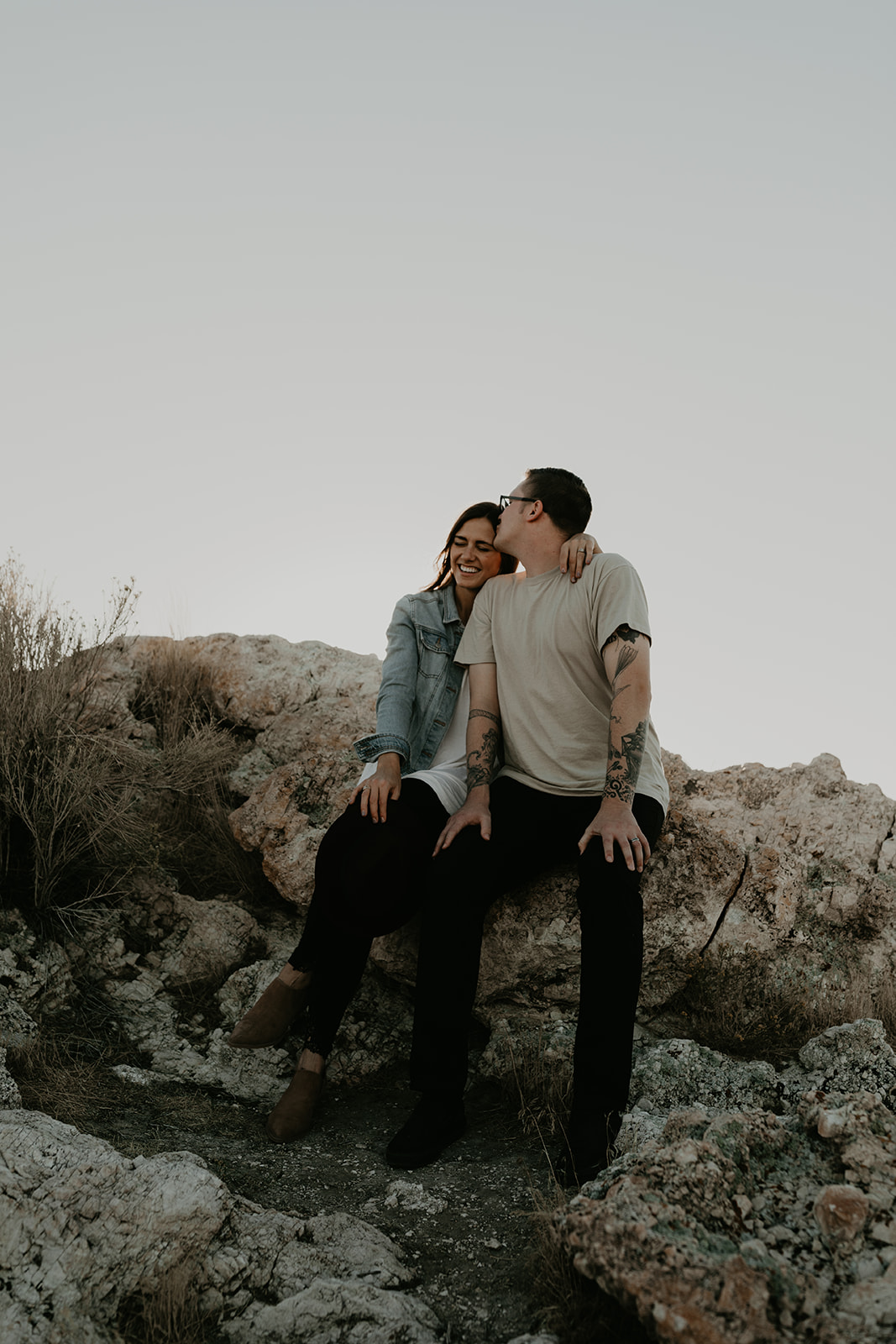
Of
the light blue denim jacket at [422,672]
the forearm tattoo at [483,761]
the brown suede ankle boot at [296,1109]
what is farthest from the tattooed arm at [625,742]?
the brown suede ankle boot at [296,1109]

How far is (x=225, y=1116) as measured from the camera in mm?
3191

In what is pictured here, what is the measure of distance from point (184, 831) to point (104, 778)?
848mm

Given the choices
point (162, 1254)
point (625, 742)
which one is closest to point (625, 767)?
point (625, 742)

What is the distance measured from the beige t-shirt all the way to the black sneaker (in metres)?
1.19

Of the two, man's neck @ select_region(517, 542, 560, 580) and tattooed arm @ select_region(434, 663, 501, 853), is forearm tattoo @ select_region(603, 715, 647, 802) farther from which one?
man's neck @ select_region(517, 542, 560, 580)

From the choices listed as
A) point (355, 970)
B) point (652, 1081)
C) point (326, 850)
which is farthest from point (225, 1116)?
point (652, 1081)

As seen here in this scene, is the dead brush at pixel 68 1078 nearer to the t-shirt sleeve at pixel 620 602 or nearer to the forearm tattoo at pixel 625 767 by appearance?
the forearm tattoo at pixel 625 767

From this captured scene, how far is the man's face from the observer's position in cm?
384

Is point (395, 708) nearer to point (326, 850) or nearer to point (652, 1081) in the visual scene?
point (326, 850)

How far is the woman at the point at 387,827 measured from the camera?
3.24 m

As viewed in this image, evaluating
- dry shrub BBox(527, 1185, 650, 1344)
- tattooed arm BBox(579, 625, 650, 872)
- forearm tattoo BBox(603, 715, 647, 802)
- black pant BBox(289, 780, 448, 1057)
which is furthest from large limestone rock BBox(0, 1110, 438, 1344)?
forearm tattoo BBox(603, 715, 647, 802)

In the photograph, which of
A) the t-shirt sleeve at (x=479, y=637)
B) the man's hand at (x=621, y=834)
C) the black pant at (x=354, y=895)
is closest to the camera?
the man's hand at (x=621, y=834)

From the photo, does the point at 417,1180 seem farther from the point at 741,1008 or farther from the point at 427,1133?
the point at 741,1008

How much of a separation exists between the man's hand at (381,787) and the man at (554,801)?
289 mm
